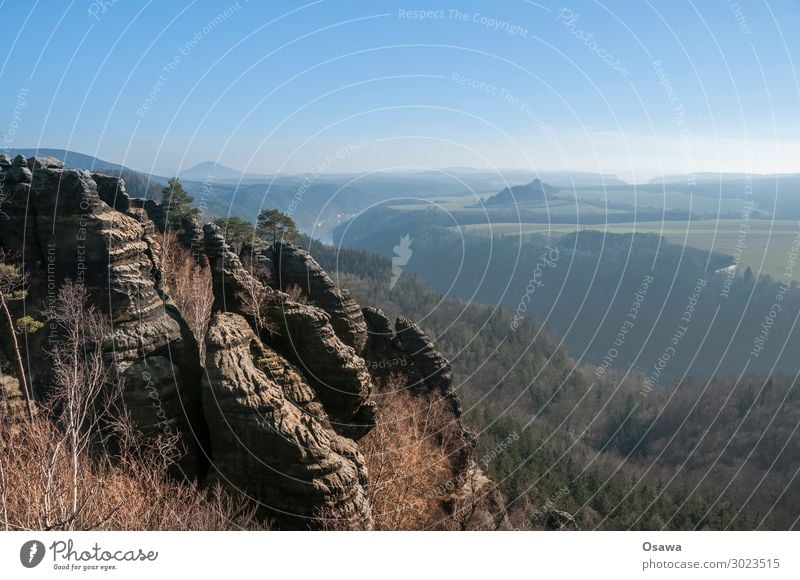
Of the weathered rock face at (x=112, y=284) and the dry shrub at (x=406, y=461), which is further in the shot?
the dry shrub at (x=406, y=461)

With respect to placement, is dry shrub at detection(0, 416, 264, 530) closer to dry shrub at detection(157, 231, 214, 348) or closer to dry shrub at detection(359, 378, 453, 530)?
dry shrub at detection(359, 378, 453, 530)

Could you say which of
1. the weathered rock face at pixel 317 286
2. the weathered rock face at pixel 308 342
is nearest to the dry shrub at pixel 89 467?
the weathered rock face at pixel 308 342

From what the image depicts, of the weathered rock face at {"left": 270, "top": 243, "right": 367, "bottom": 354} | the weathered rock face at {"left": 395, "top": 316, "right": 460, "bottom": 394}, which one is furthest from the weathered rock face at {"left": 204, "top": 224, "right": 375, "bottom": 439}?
the weathered rock face at {"left": 395, "top": 316, "right": 460, "bottom": 394}

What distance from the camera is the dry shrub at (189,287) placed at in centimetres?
2878

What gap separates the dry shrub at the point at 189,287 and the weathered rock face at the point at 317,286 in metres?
4.16

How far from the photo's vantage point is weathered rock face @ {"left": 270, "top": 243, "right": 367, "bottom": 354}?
2888 cm

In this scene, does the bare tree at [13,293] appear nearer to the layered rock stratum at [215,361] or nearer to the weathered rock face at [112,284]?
the layered rock stratum at [215,361]

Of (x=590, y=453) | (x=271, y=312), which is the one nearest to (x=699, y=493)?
(x=590, y=453)

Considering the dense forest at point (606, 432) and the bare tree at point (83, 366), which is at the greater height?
the bare tree at point (83, 366)

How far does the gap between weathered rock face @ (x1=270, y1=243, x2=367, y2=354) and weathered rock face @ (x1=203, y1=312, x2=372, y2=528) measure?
13634 mm

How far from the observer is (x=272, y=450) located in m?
14.0

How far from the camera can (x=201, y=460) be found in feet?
52.1

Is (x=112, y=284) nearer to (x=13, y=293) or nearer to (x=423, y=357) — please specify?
(x=13, y=293)

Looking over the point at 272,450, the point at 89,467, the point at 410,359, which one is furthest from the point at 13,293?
the point at 410,359
